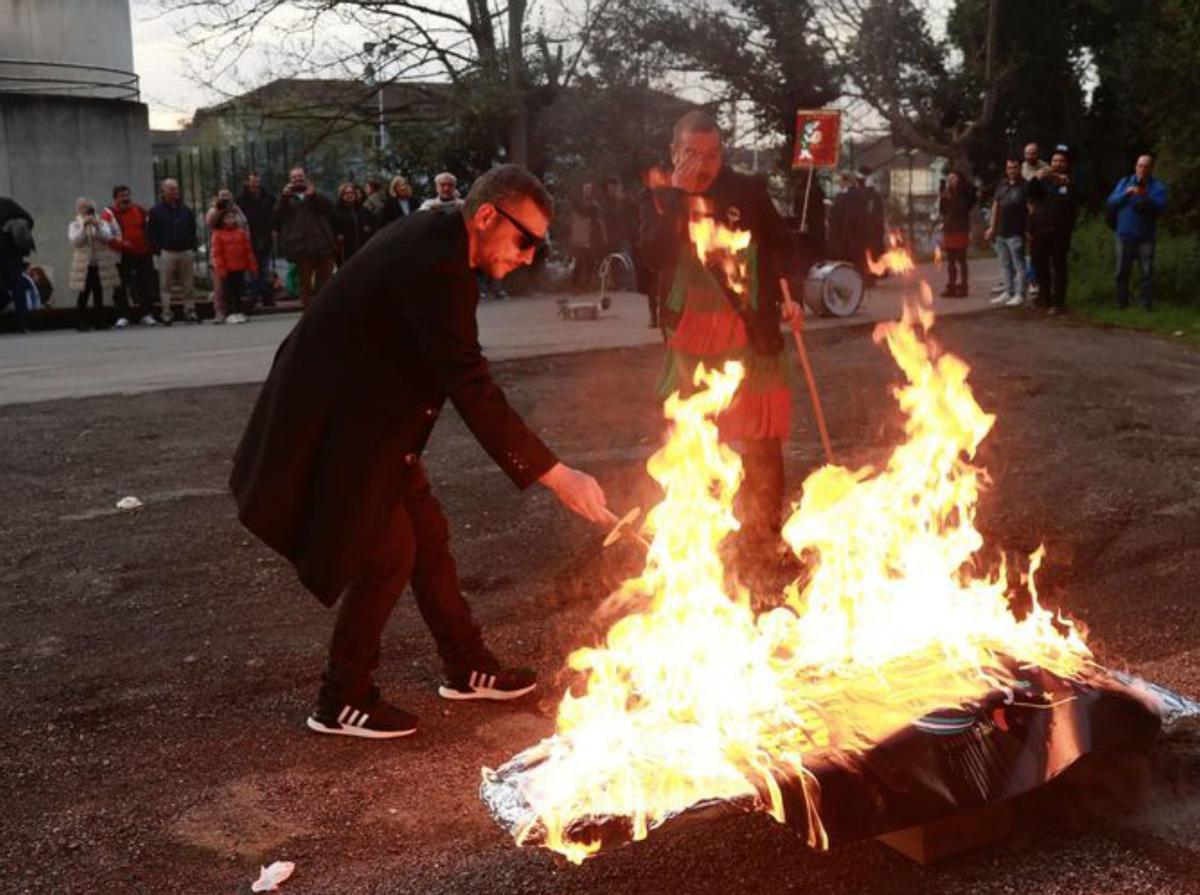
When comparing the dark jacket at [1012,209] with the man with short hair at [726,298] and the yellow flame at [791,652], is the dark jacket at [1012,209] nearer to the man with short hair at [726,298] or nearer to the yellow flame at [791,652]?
the man with short hair at [726,298]

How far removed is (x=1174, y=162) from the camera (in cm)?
2289

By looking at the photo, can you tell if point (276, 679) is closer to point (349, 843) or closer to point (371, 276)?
point (349, 843)

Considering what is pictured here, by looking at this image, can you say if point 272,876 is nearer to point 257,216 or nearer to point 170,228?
point 170,228

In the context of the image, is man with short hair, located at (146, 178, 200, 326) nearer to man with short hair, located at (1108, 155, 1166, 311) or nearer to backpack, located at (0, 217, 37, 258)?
backpack, located at (0, 217, 37, 258)

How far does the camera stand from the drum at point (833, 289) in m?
17.0

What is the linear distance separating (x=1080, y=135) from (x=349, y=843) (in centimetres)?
3338

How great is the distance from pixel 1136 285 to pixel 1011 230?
3082 mm

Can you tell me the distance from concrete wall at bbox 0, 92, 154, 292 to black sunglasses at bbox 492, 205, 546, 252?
18.5 meters

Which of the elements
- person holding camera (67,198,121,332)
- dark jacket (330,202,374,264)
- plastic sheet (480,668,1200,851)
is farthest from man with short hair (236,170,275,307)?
plastic sheet (480,668,1200,851)

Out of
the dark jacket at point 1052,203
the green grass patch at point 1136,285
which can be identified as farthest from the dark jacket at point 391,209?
the green grass patch at point 1136,285

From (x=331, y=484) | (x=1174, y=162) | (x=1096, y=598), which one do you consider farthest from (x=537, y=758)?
(x=1174, y=162)

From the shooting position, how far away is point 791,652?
3855 millimetres

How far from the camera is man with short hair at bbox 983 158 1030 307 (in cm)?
1686

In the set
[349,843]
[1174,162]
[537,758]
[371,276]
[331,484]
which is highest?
[1174,162]
